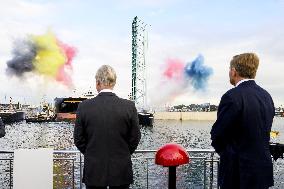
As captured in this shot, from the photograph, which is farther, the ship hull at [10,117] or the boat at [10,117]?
the boat at [10,117]

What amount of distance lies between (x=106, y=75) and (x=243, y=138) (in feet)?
5.91

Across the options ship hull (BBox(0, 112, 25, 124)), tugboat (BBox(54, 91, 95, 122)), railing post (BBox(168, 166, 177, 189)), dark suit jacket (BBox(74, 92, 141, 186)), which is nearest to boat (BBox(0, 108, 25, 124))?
ship hull (BBox(0, 112, 25, 124))

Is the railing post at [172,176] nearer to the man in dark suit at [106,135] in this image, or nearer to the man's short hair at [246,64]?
the man in dark suit at [106,135]

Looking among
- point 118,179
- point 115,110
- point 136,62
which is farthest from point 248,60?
point 136,62

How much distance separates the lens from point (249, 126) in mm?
4539

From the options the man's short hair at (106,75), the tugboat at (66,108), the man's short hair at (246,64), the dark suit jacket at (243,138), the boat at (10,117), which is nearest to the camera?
the dark suit jacket at (243,138)

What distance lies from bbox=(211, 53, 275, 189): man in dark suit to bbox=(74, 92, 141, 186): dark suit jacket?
3.66 ft

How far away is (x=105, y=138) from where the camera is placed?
4.90 metres

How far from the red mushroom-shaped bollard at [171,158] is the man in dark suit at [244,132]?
1184mm

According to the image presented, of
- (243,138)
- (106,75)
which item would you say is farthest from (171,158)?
(106,75)

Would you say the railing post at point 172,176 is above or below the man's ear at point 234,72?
below

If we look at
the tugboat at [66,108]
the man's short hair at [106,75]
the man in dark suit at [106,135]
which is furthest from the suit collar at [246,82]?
the tugboat at [66,108]

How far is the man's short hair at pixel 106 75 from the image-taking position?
5000 mm

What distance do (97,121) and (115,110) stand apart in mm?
256
